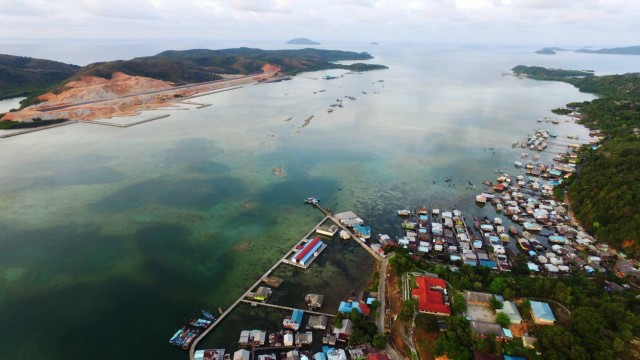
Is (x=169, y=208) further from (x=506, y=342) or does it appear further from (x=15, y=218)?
(x=506, y=342)

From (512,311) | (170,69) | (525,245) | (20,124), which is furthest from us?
(170,69)

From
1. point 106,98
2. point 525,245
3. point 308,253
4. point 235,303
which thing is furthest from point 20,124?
point 525,245

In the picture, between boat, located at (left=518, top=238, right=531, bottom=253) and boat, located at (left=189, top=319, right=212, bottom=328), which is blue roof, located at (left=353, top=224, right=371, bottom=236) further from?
boat, located at (left=189, top=319, right=212, bottom=328)

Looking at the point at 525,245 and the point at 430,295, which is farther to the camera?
the point at 525,245

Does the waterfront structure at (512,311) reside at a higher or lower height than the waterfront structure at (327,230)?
higher

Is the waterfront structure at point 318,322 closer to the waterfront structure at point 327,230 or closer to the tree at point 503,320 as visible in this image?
the waterfront structure at point 327,230

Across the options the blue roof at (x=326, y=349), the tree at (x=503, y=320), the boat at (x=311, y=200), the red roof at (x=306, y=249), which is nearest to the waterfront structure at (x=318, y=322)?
the blue roof at (x=326, y=349)

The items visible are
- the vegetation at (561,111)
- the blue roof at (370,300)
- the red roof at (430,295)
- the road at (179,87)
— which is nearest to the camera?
the red roof at (430,295)

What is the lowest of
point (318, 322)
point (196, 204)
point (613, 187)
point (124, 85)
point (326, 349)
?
point (326, 349)

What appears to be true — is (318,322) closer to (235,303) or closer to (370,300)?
(370,300)
